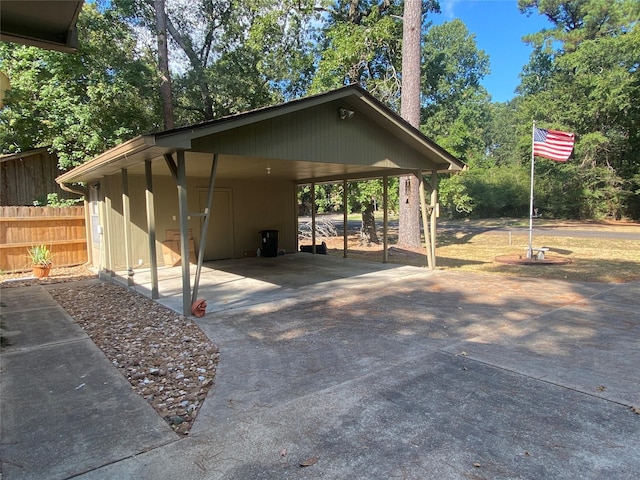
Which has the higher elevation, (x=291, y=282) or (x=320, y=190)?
(x=320, y=190)

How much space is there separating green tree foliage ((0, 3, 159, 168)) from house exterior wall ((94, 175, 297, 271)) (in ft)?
10.9

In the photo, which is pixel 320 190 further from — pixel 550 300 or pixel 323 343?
pixel 323 343

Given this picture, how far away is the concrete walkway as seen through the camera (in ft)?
7.61

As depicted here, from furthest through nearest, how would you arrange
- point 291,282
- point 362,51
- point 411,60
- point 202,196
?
point 362,51 → point 411,60 → point 202,196 → point 291,282

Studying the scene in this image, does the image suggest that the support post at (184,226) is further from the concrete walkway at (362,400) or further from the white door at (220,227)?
the white door at (220,227)

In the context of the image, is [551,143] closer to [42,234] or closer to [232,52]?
[232,52]

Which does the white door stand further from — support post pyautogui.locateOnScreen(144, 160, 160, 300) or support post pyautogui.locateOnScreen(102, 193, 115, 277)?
support post pyautogui.locateOnScreen(144, 160, 160, 300)

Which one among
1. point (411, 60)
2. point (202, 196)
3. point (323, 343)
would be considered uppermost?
point (411, 60)

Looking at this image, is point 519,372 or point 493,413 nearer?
point 493,413

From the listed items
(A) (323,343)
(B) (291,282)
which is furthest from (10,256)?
(A) (323,343)

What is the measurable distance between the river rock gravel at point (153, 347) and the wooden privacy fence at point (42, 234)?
3.62m

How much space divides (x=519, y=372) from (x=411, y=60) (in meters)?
11.5

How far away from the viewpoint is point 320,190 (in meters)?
16.6

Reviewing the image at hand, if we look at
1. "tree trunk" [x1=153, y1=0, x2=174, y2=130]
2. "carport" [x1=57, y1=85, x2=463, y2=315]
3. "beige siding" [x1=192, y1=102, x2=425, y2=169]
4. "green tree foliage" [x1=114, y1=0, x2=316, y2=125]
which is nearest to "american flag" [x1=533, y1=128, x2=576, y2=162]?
"carport" [x1=57, y1=85, x2=463, y2=315]
